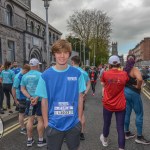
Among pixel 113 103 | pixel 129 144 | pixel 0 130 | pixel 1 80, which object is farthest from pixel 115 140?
pixel 1 80

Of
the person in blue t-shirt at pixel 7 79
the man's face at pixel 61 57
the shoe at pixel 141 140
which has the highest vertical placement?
the man's face at pixel 61 57

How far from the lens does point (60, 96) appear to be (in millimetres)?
3027

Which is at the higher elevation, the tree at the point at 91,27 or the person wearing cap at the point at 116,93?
the tree at the point at 91,27

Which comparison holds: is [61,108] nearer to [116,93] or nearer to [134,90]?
[116,93]

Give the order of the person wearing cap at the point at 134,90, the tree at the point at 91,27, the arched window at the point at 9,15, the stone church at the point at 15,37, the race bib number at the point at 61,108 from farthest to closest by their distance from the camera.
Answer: the tree at the point at 91,27 → the arched window at the point at 9,15 → the stone church at the point at 15,37 → the person wearing cap at the point at 134,90 → the race bib number at the point at 61,108

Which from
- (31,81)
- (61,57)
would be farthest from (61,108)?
(31,81)

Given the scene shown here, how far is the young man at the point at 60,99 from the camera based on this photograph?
303 centimetres

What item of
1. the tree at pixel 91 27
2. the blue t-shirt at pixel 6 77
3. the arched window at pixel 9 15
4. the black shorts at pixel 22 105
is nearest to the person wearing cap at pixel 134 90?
the black shorts at pixel 22 105

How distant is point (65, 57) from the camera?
3096mm

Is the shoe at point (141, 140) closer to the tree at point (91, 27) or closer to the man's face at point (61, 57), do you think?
the man's face at point (61, 57)

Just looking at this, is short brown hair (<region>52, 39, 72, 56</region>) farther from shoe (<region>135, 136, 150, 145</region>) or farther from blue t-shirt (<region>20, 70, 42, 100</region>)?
shoe (<region>135, 136, 150, 145</region>)

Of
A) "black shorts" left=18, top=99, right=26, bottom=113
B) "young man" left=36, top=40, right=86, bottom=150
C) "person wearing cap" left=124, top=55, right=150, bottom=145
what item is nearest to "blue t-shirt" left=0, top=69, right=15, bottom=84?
"black shorts" left=18, top=99, right=26, bottom=113

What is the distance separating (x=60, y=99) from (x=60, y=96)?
33 millimetres

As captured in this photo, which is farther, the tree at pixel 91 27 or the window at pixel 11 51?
the tree at pixel 91 27
